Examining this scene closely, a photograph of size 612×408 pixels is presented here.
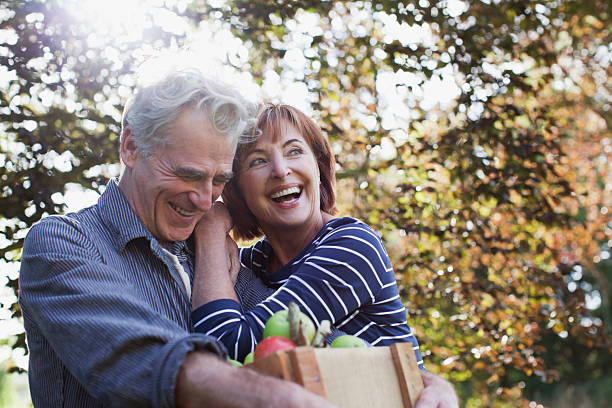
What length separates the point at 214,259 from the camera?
2393mm

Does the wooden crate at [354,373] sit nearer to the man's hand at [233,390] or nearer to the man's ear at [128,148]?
the man's hand at [233,390]

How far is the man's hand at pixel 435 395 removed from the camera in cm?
187

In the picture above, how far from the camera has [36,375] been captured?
192 cm

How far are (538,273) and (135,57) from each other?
10.9ft

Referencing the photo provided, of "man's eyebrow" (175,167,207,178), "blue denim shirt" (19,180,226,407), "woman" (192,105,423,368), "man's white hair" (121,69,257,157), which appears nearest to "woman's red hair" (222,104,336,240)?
"woman" (192,105,423,368)

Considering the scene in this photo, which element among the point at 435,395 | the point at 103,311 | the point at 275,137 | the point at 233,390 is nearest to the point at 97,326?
the point at 103,311

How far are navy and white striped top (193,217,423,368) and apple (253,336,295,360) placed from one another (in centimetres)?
36

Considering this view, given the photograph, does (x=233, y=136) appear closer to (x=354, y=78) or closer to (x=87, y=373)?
(x=87, y=373)

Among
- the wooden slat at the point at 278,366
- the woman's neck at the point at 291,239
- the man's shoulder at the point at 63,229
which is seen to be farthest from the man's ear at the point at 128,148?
the wooden slat at the point at 278,366

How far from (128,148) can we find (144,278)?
52cm

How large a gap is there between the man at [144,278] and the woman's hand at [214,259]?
0.06 m

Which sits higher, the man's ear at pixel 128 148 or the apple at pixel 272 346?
the man's ear at pixel 128 148

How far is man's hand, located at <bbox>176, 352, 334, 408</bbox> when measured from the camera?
1397mm

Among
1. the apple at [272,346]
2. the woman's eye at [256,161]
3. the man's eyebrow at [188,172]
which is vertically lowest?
the apple at [272,346]
